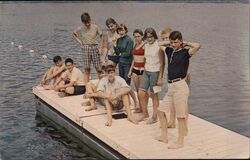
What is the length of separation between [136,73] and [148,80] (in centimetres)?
64

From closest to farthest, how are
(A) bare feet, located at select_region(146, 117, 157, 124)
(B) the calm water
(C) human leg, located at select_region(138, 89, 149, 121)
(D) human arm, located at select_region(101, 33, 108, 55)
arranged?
(C) human leg, located at select_region(138, 89, 149, 121) < (A) bare feet, located at select_region(146, 117, 157, 124) < (B) the calm water < (D) human arm, located at select_region(101, 33, 108, 55)

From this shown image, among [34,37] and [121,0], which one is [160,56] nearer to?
[34,37]

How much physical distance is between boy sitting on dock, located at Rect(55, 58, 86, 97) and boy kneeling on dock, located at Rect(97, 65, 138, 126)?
252cm

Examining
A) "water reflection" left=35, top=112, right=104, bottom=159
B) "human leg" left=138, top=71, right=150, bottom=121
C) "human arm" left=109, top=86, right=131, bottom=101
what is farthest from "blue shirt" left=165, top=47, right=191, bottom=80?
"water reflection" left=35, top=112, right=104, bottom=159

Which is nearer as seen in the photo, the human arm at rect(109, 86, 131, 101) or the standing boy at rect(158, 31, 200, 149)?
the standing boy at rect(158, 31, 200, 149)

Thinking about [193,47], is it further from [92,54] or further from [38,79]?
[38,79]

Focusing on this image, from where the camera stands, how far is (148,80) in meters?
9.84

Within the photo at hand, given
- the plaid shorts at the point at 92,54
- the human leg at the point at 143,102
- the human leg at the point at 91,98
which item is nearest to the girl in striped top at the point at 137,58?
the human leg at the point at 143,102

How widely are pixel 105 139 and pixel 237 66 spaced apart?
634 inches

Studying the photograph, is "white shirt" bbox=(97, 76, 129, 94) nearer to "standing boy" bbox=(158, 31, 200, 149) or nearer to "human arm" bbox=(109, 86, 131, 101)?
"human arm" bbox=(109, 86, 131, 101)

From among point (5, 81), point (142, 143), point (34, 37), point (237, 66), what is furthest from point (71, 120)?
point (34, 37)

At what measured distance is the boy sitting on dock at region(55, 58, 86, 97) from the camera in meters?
13.1

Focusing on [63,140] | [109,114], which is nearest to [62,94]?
[63,140]

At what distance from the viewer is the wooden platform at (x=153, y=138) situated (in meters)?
8.52
